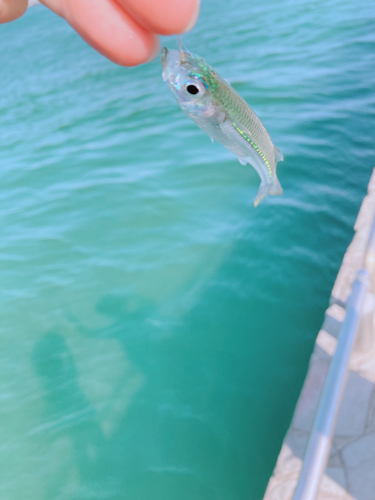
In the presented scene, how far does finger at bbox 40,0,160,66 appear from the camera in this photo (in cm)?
58

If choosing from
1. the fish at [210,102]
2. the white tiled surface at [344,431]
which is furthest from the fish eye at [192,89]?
the white tiled surface at [344,431]

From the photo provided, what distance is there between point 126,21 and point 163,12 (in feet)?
0.28

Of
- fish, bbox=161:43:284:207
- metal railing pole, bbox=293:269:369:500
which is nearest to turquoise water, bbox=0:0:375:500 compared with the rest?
metal railing pole, bbox=293:269:369:500

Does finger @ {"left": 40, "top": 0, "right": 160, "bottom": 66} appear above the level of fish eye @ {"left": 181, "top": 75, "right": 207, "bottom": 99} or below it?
above

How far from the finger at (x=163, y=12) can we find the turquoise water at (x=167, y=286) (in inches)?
149

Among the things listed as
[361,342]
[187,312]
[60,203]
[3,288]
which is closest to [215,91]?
[361,342]

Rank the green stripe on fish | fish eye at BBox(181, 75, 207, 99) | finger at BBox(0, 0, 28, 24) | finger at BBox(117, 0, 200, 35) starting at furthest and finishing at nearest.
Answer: the green stripe on fish → fish eye at BBox(181, 75, 207, 99) → finger at BBox(0, 0, 28, 24) → finger at BBox(117, 0, 200, 35)

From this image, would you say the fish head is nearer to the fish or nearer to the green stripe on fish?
the fish

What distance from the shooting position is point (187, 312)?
503cm

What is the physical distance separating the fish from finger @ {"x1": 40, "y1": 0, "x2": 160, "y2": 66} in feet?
0.84

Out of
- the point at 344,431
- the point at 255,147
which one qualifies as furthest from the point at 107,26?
the point at 344,431

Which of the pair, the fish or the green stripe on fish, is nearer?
the fish

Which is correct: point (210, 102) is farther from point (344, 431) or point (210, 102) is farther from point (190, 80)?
point (344, 431)

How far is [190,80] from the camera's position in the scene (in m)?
0.88
